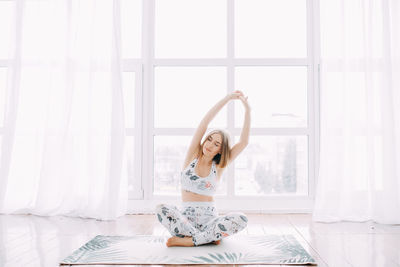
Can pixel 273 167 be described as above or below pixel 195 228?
above

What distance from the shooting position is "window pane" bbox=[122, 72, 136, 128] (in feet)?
11.6

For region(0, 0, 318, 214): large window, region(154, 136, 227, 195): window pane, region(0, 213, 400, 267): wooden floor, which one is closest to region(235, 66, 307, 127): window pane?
region(0, 0, 318, 214): large window

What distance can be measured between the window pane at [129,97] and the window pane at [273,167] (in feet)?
3.52

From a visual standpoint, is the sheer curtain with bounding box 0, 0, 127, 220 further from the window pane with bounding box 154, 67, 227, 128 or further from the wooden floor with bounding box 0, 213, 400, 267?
the window pane with bounding box 154, 67, 227, 128

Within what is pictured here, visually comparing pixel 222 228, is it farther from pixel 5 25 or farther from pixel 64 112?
pixel 5 25

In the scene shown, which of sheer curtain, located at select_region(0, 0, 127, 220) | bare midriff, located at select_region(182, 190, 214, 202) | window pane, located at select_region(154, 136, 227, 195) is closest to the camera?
bare midriff, located at select_region(182, 190, 214, 202)

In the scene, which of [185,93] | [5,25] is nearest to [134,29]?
[185,93]

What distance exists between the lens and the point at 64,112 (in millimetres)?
3260

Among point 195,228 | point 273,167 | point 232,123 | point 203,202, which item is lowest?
point 195,228

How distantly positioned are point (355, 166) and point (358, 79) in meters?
0.73

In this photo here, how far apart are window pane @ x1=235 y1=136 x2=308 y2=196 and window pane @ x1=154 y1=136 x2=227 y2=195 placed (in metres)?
0.54

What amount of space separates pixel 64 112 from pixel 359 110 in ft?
8.29

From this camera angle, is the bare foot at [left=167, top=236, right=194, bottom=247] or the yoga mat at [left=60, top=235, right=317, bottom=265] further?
the bare foot at [left=167, top=236, right=194, bottom=247]

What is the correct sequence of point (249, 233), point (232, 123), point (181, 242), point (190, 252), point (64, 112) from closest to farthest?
point (190, 252), point (181, 242), point (249, 233), point (64, 112), point (232, 123)
